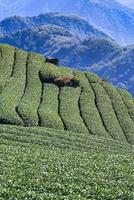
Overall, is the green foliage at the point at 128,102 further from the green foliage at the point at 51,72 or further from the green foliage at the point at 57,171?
the green foliage at the point at 57,171

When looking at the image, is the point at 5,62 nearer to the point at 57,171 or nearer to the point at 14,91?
the point at 14,91

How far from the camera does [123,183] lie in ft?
199

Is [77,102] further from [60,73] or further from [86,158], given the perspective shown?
[86,158]

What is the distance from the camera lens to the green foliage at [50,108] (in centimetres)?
11931

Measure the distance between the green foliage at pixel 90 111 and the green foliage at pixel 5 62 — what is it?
2178cm

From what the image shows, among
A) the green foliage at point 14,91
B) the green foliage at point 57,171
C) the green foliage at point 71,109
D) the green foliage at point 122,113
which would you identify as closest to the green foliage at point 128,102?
the green foliage at point 122,113

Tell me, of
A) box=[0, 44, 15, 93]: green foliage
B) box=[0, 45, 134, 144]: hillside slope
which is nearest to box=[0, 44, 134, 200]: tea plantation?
box=[0, 45, 134, 144]: hillside slope

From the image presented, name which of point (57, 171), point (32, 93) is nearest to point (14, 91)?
point (32, 93)

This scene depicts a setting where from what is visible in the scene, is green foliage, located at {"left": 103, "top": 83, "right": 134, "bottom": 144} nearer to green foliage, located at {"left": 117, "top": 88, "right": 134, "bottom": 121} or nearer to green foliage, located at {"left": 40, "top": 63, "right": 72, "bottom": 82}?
green foliage, located at {"left": 117, "top": 88, "right": 134, "bottom": 121}

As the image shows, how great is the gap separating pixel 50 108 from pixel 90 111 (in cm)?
1219

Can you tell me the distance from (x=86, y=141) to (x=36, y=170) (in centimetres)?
4332

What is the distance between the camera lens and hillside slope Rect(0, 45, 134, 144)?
395ft

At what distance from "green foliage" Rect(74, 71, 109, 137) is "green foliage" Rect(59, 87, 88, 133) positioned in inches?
60.1

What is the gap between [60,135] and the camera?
351ft
